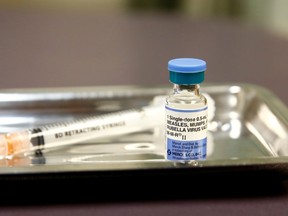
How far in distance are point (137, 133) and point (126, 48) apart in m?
0.45

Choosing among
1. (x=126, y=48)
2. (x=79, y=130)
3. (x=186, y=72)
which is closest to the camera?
(x=186, y=72)

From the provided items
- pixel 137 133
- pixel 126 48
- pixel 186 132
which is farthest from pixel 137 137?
pixel 126 48

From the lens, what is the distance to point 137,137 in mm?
688

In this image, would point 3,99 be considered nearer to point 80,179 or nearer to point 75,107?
point 75,107

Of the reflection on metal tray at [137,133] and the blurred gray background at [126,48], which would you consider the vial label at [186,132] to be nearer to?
the reflection on metal tray at [137,133]

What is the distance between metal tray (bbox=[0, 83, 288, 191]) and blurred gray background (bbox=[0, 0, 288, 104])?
137 mm

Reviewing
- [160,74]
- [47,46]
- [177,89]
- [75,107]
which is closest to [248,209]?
[177,89]

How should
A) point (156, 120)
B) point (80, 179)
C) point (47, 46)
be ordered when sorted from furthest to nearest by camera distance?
1. point (47, 46)
2. point (156, 120)
3. point (80, 179)

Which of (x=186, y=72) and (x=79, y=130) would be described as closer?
(x=186, y=72)

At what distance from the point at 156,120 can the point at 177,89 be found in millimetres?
130

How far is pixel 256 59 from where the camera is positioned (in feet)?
3.45

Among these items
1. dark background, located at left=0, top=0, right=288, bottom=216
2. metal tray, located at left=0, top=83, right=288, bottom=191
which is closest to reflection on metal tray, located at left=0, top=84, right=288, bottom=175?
metal tray, located at left=0, top=83, right=288, bottom=191

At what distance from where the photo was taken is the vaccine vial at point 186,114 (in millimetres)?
553

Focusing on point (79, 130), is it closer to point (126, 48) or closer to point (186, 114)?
point (186, 114)
